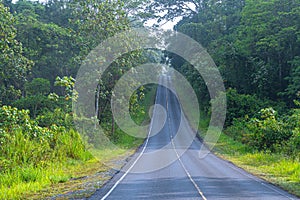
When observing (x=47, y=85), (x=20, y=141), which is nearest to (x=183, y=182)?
(x=20, y=141)

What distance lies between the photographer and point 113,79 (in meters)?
30.6

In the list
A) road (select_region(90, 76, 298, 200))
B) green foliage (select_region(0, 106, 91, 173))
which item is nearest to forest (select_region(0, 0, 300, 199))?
green foliage (select_region(0, 106, 91, 173))

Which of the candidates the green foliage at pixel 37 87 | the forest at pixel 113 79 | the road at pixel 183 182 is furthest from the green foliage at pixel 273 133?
the green foliage at pixel 37 87

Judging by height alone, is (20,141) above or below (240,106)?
below

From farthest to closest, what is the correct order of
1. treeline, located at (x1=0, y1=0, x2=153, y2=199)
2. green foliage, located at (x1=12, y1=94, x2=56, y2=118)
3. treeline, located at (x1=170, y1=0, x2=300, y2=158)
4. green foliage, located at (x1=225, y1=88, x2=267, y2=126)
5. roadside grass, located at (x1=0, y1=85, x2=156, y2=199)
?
green foliage, located at (x1=225, y1=88, x2=267, y2=126), treeline, located at (x1=170, y1=0, x2=300, y2=158), green foliage, located at (x1=12, y1=94, x2=56, y2=118), treeline, located at (x1=0, y1=0, x2=153, y2=199), roadside grass, located at (x1=0, y1=85, x2=156, y2=199)

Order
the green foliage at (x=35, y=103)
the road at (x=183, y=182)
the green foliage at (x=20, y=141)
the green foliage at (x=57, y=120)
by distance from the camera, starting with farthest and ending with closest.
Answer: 1. the green foliage at (x=35, y=103)
2. the green foliage at (x=57, y=120)
3. the green foliage at (x=20, y=141)
4. the road at (x=183, y=182)

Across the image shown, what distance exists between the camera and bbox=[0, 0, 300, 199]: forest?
16.1 meters

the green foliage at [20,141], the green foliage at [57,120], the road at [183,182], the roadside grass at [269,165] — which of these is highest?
the green foliage at [57,120]

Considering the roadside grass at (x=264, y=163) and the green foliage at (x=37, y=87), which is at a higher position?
the green foliage at (x=37, y=87)

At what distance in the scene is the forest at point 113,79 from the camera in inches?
632

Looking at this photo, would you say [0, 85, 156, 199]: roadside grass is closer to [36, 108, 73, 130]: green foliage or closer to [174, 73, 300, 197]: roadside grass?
[36, 108, 73, 130]: green foliage

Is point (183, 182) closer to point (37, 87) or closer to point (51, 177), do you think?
point (51, 177)

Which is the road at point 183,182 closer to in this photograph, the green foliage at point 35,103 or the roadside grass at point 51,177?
the roadside grass at point 51,177

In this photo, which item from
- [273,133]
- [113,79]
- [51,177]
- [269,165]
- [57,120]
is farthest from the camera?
[113,79]
